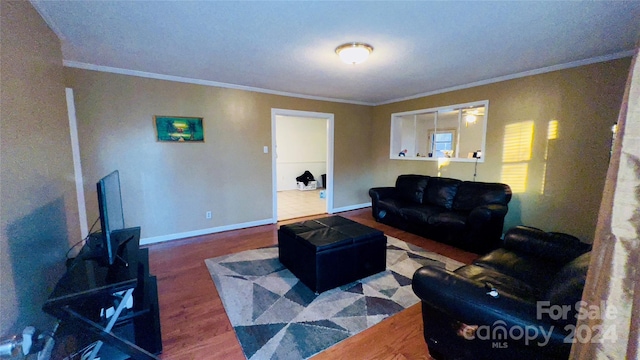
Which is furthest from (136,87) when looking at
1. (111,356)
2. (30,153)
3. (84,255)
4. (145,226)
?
(111,356)

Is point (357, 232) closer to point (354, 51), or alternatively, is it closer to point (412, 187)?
point (354, 51)

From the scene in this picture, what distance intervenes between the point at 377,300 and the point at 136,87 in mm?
3940

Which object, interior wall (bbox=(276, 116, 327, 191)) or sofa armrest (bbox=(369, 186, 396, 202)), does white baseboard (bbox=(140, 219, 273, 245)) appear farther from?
interior wall (bbox=(276, 116, 327, 191))

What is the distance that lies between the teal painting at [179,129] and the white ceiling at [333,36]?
0.60 meters

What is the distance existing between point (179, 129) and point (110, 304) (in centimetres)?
261

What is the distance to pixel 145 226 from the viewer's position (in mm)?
3477

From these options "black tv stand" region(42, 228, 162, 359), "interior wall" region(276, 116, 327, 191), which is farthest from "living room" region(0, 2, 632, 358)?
"interior wall" region(276, 116, 327, 191)

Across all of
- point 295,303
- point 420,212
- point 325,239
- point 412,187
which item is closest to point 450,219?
point 420,212

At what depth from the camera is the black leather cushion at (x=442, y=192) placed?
3881mm

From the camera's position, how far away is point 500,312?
45.4 inches

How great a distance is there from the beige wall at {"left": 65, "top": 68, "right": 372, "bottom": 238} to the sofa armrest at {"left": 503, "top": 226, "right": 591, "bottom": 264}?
3.55 metres

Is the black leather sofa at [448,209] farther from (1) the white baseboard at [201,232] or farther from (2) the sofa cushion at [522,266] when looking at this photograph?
(1) the white baseboard at [201,232]

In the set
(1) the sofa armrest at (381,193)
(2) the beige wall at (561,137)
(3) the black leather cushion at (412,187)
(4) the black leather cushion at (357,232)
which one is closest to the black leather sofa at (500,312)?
(4) the black leather cushion at (357,232)

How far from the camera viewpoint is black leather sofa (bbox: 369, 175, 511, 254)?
3.09 meters
